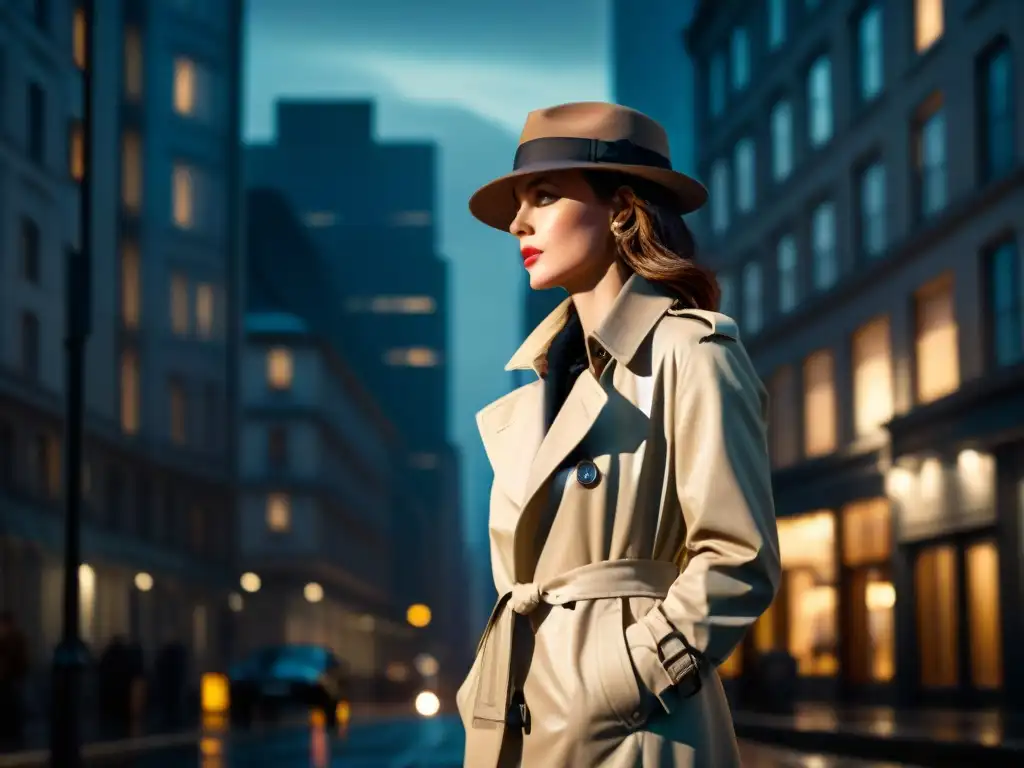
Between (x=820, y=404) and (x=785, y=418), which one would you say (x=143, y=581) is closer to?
(x=785, y=418)

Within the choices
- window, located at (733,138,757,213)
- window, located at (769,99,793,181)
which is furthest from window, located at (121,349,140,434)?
window, located at (769,99,793,181)

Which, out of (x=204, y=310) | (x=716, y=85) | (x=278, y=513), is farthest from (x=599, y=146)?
(x=278, y=513)

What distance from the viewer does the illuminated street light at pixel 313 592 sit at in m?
93.8

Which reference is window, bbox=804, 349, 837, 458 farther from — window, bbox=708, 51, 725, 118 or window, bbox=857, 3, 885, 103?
window, bbox=708, 51, 725, 118

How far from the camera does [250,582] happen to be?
3430 inches

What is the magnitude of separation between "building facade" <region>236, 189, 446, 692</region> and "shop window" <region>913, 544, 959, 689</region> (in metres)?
51.4

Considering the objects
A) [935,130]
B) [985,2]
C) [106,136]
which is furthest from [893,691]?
[106,136]

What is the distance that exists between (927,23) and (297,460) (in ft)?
213

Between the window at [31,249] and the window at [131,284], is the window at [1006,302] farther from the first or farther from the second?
the window at [131,284]

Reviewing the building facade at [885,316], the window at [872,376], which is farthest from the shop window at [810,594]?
the window at [872,376]

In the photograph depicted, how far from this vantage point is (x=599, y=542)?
328 cm

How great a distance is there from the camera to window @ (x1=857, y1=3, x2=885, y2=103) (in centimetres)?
3628

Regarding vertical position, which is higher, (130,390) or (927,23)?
(927,23)

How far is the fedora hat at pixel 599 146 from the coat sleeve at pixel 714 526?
39 cm
